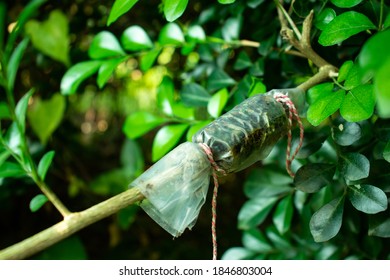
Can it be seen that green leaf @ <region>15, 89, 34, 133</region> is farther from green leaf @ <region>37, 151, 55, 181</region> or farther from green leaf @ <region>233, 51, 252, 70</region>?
green leaf @ <region>233, 51, 252, 70</region>

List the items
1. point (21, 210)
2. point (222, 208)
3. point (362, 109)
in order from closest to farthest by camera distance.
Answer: point (362, 109) < point (21, 210) < point (222, 208)

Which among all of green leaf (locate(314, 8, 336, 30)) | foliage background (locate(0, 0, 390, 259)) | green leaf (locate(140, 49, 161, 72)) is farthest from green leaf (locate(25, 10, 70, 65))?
green leaf (locate(314, 8, 336, 30))

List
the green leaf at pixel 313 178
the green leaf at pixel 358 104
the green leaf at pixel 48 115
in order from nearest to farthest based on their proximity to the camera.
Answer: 1. the green leaf at pixel 358 104
2. the green leaf at pixel 313 178
3. the green leaf at pixel 48 115

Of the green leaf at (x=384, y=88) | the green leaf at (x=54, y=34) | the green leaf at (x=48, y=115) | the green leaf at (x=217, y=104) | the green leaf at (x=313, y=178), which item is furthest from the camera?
the green leaf at (x=48, y=115)

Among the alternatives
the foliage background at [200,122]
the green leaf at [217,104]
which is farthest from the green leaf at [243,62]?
the green leaf at [217,104]

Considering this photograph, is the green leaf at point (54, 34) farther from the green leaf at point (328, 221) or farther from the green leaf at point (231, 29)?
the green leaf at point (328, 221)

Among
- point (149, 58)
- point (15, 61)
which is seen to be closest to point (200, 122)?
point (149, 58)

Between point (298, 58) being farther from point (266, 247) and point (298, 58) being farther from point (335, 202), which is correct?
point (266, 247)
